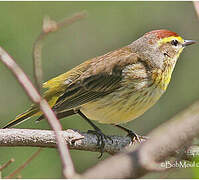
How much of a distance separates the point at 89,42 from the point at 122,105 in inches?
Answer: 144

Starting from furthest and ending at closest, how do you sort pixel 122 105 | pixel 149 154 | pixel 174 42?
1. pixel 174 42
2. pixel 122 105
3. pixel 149 154

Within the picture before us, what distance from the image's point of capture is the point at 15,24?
23.2 ft

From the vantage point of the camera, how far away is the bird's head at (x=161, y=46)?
4883 millimetres

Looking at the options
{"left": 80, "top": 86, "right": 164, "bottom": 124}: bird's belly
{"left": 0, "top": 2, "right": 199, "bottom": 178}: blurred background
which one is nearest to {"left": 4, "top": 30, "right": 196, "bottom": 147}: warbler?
{"left": 80, "top": 86, "right": 164, "bottom": 124}: bird's belly

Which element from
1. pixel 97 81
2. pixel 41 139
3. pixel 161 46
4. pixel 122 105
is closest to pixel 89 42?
pixel 161 46

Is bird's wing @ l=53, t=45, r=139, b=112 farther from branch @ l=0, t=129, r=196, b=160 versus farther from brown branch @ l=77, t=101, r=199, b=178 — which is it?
brown branch @ l=77, t=101, r=199, b=178

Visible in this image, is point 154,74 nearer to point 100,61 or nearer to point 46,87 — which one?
point 100,61

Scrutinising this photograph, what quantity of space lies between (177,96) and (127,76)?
3019mm

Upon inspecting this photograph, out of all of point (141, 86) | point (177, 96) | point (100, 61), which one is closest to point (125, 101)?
point (141, 86)

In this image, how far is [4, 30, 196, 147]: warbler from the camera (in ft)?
14.4

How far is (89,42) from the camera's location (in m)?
7.82

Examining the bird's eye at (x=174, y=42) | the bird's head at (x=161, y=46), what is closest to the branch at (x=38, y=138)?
the bird's head at (x=161, y=46)

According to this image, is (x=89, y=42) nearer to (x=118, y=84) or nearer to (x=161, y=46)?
(x=161, y=46)

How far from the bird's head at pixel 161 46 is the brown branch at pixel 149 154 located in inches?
143
